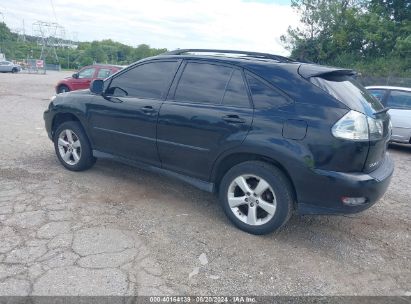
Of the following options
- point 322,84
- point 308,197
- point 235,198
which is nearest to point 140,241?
point 235,198

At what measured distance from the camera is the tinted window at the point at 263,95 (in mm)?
3320

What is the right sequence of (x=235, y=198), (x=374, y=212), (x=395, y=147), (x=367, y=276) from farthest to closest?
(x=395, y=147)
(x=374, y=212)
(x=235, y=198)
(x=367, y=276)

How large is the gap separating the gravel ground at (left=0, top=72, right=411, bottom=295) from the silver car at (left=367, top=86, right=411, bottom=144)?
11.5ft

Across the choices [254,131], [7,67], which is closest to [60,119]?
[254,131]

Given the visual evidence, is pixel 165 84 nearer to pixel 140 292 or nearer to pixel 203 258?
pixel 203 258

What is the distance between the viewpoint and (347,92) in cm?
329

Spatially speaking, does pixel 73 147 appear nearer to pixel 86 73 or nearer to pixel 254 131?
pixel 254 131

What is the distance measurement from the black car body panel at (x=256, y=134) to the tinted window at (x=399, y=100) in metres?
5.04

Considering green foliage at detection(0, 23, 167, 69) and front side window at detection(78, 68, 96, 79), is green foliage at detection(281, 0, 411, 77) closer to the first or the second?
front side window at detection(78, 68, 96, 79)

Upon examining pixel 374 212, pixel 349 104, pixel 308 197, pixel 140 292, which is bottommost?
pixel 140 292

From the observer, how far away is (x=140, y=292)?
261cm

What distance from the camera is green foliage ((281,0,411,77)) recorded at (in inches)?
697

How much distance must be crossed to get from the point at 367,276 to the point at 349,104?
4.88 ft

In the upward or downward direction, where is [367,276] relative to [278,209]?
downward
